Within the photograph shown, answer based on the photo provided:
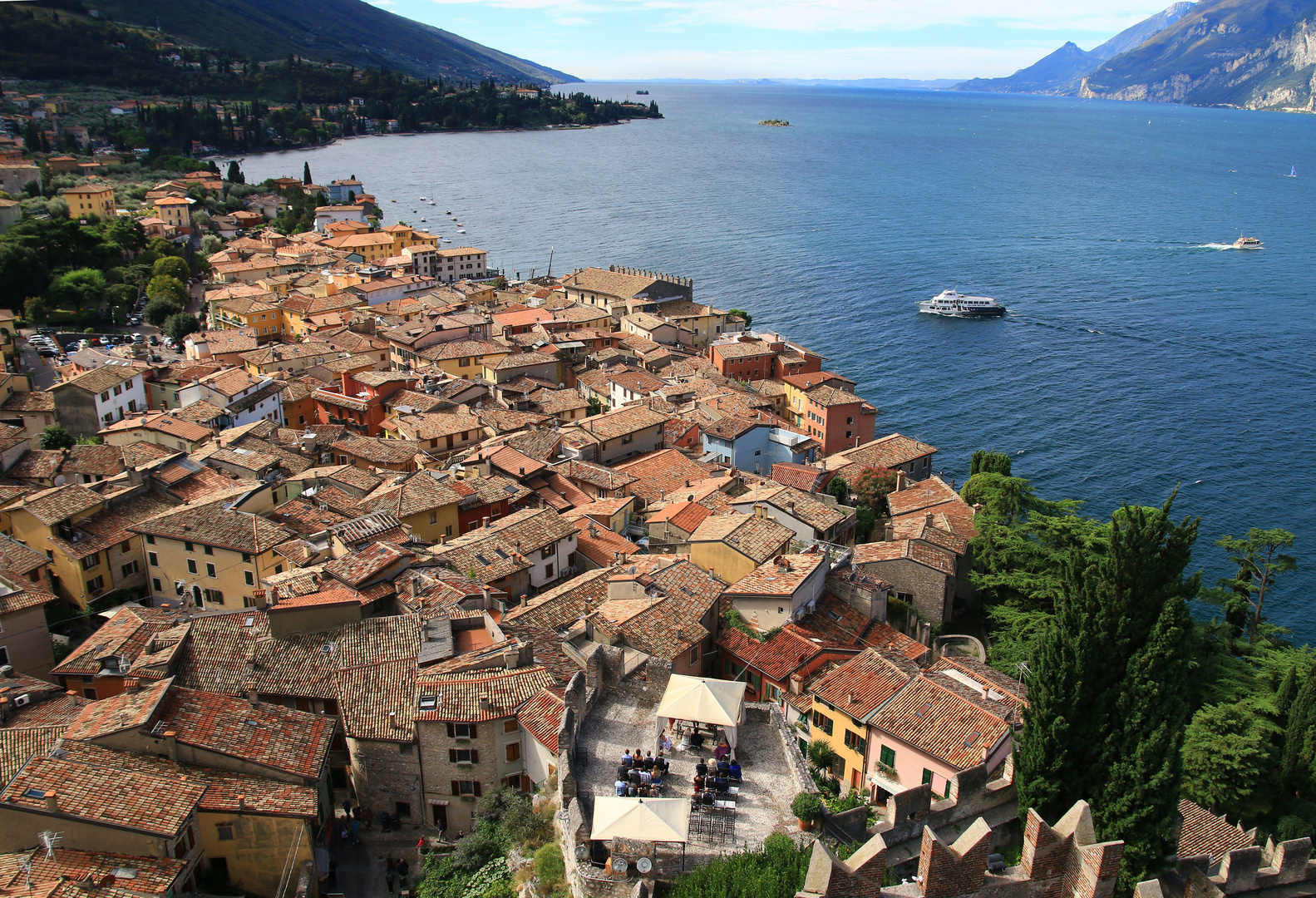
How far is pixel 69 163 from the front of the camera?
129750mm

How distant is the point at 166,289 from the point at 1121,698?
84.8 m

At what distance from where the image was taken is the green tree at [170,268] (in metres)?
85.8

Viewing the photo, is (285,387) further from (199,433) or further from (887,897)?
(887,897)

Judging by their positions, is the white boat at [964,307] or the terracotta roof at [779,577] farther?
the white boat at [964,307]

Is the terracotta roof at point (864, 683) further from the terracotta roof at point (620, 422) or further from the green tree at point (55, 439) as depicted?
the green tree at point (55, 439)

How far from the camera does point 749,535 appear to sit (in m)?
36.0

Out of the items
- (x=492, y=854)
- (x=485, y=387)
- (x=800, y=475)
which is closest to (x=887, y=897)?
(x=492, y=854)

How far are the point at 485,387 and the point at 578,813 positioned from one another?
48.1 metres

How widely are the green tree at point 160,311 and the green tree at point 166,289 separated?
4.16 feet

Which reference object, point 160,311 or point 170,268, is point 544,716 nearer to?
point 160,311

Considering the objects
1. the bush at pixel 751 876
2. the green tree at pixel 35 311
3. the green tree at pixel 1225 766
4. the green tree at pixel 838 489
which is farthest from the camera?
the green tree at pixel 35 311

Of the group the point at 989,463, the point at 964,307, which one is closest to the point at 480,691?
the point at 989,463

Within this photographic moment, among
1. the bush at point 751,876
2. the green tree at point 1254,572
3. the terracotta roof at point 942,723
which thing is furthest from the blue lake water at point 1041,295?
the bush at point 751,876

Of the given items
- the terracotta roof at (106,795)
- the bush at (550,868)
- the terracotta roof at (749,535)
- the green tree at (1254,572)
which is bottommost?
the green tree at (1254,572)
